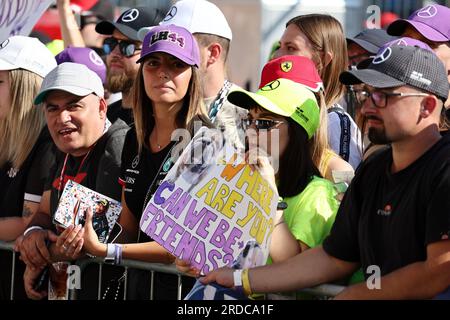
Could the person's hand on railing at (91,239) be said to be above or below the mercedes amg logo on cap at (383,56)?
below

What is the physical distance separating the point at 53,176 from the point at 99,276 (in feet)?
2.76

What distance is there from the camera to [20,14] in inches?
285

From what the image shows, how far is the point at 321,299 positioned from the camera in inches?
181

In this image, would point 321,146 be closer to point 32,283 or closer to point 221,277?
point 221,277

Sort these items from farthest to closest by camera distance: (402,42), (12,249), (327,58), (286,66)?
(327,58) < (12,249) < (286,66) < (402,42)

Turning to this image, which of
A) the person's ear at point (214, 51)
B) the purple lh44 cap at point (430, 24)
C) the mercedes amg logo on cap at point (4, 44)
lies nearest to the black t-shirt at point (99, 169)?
the person's ear at point (214, 51)

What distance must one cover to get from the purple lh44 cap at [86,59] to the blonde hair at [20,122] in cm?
74

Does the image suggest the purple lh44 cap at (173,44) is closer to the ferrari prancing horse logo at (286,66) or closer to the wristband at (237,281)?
the ferrari prancing horse logo at (286,66)

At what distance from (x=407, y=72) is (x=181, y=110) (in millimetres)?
1685

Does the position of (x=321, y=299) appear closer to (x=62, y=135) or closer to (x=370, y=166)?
(x=370, y=166)

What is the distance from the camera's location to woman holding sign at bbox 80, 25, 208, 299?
5.50 metres

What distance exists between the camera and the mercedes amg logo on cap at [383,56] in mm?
4434

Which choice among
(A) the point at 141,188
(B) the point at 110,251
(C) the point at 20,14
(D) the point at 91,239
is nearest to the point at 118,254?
(B) the point at 110,251
